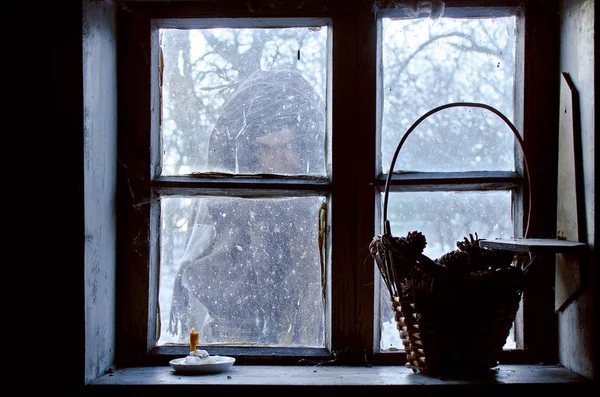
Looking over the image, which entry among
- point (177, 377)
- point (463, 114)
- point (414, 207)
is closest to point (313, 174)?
point (414, 207)

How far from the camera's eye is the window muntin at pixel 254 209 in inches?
48.1

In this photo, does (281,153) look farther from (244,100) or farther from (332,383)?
(332,383)

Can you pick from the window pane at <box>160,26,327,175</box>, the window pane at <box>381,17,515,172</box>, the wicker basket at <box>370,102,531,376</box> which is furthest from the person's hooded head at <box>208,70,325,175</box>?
the wicker basket at <box>370,102,531,376</box>

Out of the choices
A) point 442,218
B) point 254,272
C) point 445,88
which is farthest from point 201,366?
point 445,88

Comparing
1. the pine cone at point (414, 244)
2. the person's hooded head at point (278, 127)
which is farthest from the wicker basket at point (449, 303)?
the person's hooded head at point (278, 127)

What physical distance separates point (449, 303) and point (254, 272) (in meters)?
0.40

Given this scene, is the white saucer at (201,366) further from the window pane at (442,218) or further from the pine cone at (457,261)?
the pine cone at (457,261)

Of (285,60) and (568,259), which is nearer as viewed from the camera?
(568,259)

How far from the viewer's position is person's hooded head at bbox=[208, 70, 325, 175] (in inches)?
48.2

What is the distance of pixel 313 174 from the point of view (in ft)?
4.02

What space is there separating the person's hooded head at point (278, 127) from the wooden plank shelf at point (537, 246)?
37 cm

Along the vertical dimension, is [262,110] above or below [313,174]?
above
